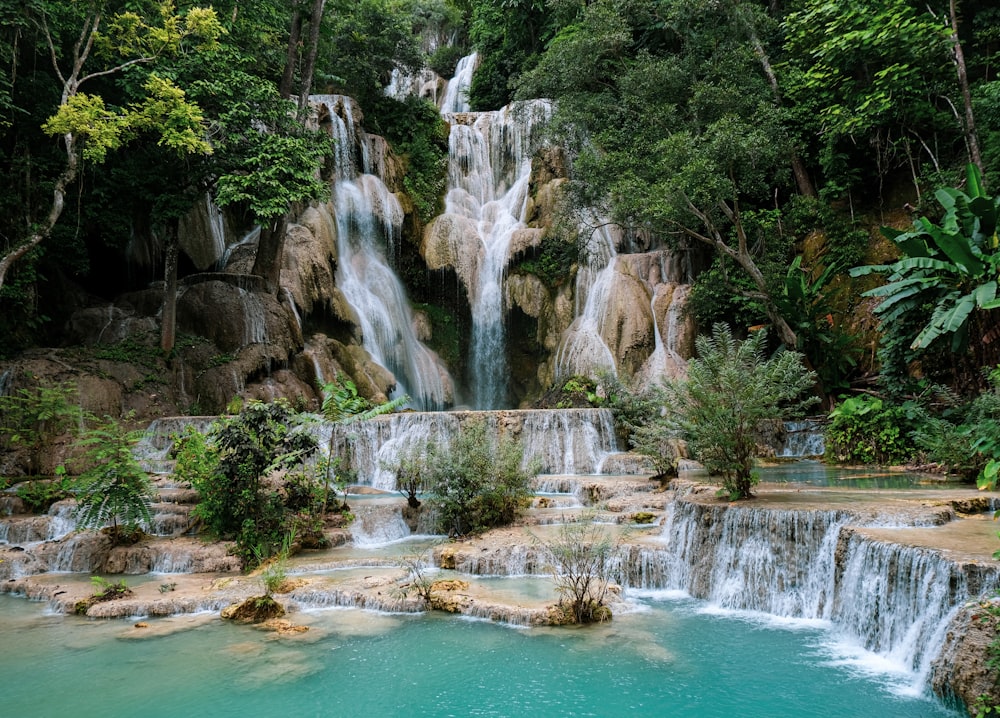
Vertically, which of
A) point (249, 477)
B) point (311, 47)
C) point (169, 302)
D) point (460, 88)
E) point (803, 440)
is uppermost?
point (460, 88)

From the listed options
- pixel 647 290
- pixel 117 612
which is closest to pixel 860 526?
pixel 117 612

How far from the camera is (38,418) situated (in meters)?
11.9

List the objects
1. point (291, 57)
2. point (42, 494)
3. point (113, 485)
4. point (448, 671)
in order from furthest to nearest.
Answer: point (291, 57) → point (42, 494) → point (113, 485) → point (448, 671)

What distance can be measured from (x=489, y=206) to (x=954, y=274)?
1614 centimetres

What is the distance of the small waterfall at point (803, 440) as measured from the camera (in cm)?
1435

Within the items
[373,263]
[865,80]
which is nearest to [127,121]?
[373,263]

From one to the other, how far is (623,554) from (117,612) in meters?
5.84

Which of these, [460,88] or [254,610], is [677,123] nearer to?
[254,610]

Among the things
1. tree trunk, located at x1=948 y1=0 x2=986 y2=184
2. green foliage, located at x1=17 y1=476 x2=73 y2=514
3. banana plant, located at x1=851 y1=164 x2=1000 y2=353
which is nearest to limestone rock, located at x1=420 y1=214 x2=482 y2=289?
banana plant, located at x1=851 y1=164 x2=1000 y2=353

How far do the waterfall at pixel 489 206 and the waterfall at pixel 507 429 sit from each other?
750 centimetres

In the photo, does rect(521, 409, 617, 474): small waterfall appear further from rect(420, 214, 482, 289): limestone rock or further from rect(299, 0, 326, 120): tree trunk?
rect(299, 0, 326, 120): tree trunk

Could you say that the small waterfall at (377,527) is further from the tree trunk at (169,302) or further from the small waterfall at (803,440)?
the tree trunk at (169,302)

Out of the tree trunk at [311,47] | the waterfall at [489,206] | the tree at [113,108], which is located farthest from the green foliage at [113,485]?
the waterfall at [489,206]

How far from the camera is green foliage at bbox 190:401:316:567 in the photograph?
913 cm
